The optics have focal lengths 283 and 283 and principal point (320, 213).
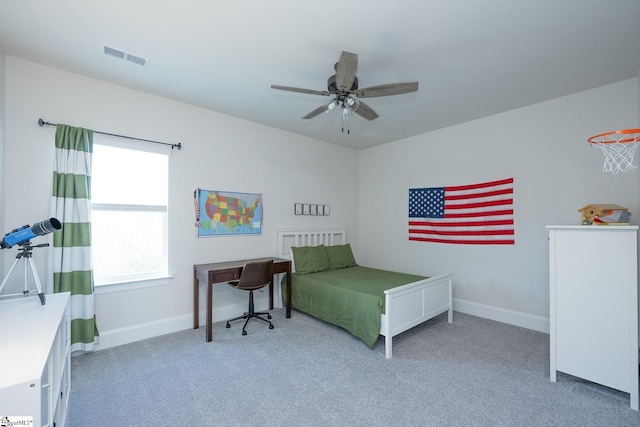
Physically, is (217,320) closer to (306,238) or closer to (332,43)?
(306,238)

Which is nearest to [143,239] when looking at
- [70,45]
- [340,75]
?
[70,45]

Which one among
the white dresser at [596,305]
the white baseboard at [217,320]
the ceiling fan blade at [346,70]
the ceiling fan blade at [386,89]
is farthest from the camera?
the white baseboard at [217,320]

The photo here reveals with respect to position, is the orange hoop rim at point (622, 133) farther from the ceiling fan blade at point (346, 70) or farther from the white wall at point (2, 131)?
the white wall at point (2, 131)

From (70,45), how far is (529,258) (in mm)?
5295

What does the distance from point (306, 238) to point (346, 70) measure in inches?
124

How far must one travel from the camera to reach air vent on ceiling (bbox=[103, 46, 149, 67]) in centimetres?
246

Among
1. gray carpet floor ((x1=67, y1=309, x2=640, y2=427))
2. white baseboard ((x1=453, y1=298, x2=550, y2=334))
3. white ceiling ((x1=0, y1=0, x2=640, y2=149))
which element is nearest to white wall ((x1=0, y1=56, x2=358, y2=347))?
white ceiling ((x1=0, y1=0, x2=640, y2=149))

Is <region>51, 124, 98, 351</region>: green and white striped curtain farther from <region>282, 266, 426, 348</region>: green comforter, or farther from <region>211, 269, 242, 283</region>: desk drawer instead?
<region>282, 266, 426, 348</region>: green comforter

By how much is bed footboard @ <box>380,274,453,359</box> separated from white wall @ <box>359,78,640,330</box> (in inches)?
27.8

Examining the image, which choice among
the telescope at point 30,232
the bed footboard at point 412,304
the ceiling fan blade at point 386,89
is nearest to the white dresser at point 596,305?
the bed footboard at point 412,304

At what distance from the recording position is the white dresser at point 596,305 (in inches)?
83.5

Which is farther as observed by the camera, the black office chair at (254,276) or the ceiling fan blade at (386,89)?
the black office chair at (254,276)

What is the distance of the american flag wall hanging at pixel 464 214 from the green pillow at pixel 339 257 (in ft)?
3.62

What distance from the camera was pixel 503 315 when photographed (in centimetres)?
378
